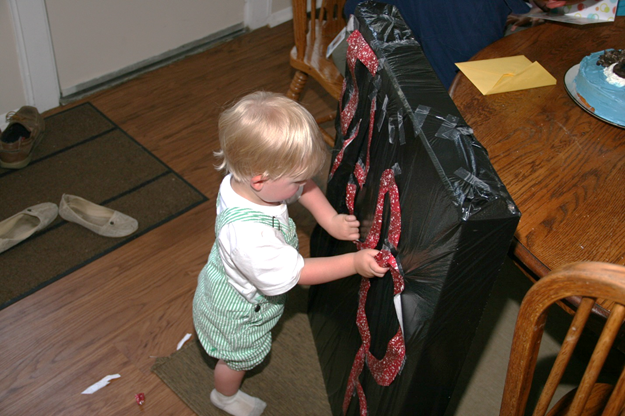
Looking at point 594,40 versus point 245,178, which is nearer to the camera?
point 245,178

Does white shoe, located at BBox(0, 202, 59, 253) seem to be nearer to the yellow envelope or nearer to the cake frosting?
the yellow envelope

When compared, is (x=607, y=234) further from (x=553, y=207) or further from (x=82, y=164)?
(x=82, y=164)

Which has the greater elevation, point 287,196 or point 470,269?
point 470,269

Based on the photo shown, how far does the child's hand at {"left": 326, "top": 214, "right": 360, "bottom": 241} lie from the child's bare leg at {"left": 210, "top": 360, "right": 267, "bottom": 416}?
44cm

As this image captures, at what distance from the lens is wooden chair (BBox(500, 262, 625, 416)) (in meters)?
0.66

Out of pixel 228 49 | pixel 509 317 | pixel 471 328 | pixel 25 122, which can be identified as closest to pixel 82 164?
pixel 25 122

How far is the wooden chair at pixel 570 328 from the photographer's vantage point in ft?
2.15

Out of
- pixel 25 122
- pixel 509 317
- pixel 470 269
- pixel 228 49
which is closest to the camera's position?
pixel 470 269

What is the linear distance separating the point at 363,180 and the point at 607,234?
1.42 feet

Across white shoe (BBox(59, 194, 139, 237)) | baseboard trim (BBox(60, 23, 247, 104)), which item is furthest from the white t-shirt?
baseboard trim (BBox(60, 23, 247, 104))

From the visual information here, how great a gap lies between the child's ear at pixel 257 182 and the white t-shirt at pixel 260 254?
0.18 feet

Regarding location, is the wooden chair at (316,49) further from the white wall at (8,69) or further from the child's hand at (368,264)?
the white wall at (8,69)

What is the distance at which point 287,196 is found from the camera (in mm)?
1072

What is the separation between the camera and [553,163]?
3.63 ft
